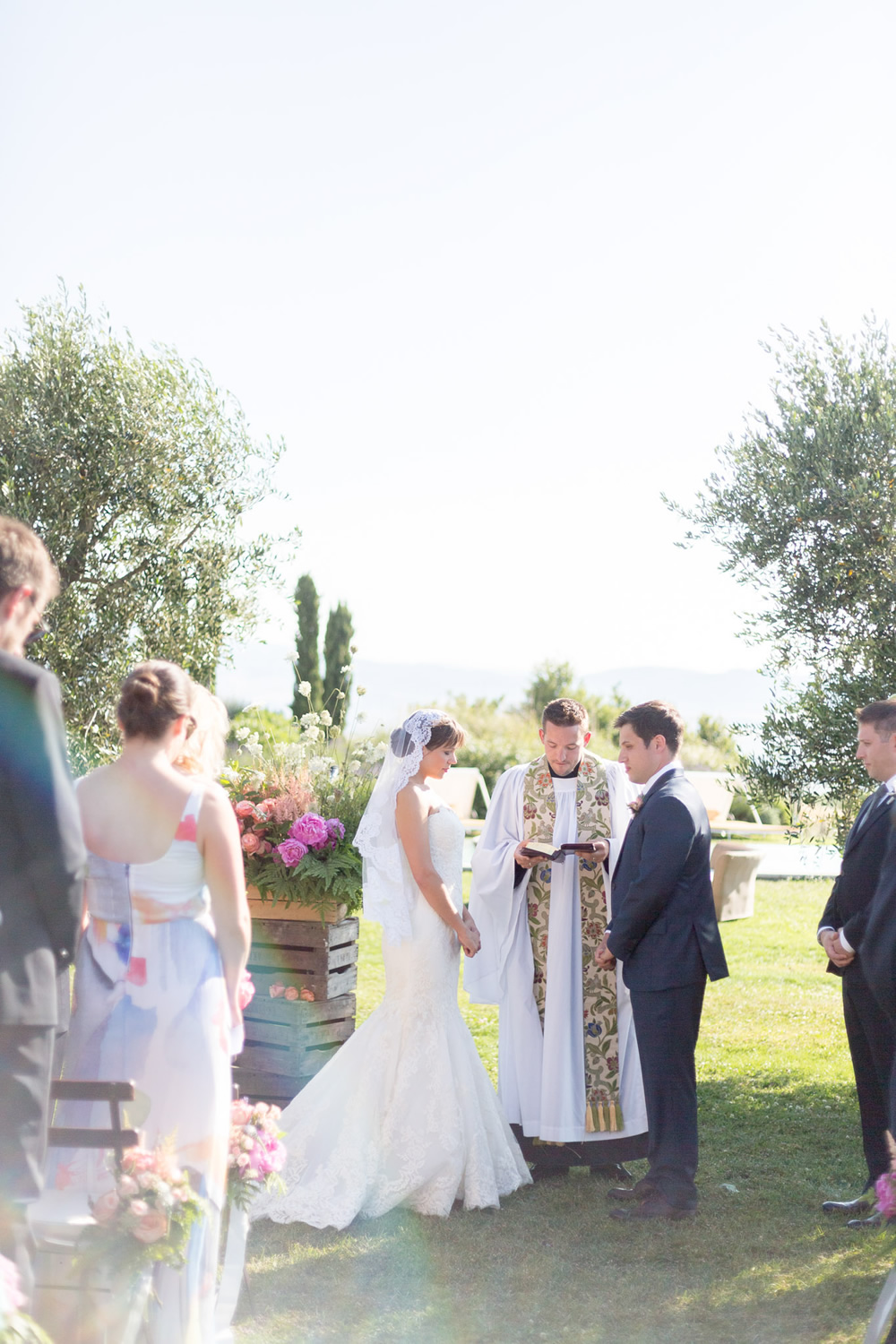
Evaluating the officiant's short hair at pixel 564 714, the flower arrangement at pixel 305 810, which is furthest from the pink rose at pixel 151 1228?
the officiant's short hair at pixel 564 714

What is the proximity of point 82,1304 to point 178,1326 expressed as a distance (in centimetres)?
40

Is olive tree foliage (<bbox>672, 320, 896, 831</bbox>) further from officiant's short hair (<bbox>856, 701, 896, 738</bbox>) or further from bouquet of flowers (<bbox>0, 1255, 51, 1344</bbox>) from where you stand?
bouquet of flowers (<bbox>0, 1255, 51, 1344</bbox>)

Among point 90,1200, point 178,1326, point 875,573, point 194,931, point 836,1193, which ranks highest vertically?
point 875,573

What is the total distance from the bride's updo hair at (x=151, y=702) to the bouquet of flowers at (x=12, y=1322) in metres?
1.47

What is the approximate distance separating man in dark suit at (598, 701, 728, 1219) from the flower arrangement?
154cm

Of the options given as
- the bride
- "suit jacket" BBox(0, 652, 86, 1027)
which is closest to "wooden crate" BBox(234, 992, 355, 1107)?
the bride

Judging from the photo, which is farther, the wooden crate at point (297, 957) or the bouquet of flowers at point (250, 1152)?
the wooden crate at point (297, 957)

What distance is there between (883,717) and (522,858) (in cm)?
195

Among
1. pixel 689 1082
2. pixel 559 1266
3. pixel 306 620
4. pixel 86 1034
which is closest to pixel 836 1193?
pixel 689 1082

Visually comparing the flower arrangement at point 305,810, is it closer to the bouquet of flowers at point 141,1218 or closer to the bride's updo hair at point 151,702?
the bride's updo hair at point 151,702

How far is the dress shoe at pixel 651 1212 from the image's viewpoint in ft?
18.0

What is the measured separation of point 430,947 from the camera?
572 cm

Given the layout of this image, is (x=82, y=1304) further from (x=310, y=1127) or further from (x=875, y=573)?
(x=875, y=573)

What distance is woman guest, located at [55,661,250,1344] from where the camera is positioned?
11.4 feet
